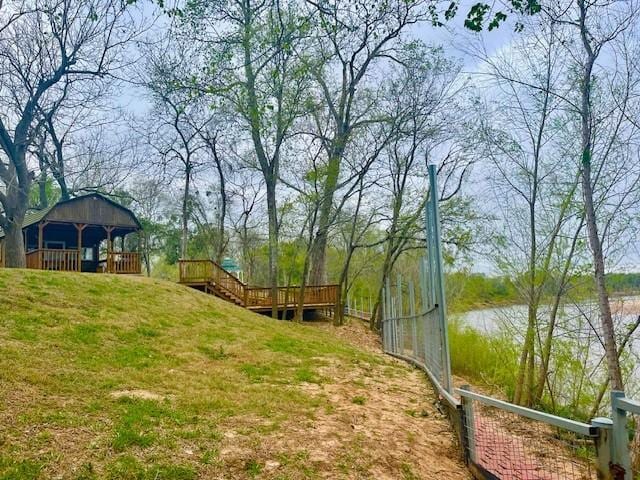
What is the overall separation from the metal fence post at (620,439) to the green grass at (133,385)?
1811 millimetres

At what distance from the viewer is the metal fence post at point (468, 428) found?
3525 millimetres

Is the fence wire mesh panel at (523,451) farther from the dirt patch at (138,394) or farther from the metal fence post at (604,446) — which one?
the dirt patch at (138,394)

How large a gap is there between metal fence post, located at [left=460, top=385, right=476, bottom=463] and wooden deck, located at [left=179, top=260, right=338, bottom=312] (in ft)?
39.2

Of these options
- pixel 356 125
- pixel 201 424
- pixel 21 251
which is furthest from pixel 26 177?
pixel 201 424

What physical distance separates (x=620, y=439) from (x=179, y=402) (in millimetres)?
3458

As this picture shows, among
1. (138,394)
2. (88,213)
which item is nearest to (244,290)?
(88,213)

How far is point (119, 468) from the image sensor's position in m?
2.82

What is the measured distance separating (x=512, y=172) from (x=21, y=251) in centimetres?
1355

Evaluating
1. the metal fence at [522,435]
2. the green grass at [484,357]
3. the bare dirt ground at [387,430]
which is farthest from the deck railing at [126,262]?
the metal fence at [522,435]

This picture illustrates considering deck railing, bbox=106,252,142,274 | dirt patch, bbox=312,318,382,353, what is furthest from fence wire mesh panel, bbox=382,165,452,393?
deck railing, bbox=106,252,142,274

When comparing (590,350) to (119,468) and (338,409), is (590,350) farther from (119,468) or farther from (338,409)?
(119,468)

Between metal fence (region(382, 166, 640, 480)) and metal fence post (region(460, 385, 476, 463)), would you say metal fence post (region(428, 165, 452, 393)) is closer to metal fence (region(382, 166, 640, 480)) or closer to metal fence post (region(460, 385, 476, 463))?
metal fence (region(382, 166, 640, 480))

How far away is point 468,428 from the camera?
3604 millimetres

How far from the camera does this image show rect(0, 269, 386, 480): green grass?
117 inches
